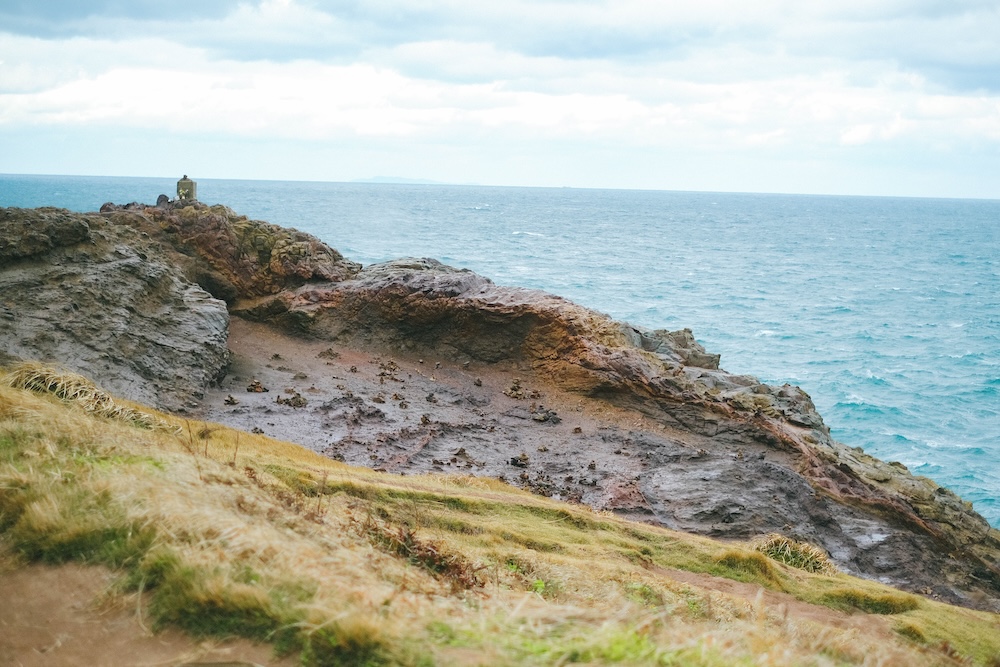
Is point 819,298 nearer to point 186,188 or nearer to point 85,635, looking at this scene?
point 186,188

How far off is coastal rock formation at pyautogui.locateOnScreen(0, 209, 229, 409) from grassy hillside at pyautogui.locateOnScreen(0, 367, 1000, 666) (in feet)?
10.9

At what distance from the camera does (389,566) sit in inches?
236

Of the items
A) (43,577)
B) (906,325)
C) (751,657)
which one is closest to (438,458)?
(43,577)

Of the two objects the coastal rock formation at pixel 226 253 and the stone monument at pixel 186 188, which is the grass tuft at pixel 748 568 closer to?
the coastal rock formation at pixel 226 253

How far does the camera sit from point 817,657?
4.91 meters

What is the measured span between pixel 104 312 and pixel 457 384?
6951 mm

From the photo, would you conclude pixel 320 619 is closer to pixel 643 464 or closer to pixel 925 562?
pixel 643 464

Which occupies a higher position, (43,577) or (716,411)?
(43,577)

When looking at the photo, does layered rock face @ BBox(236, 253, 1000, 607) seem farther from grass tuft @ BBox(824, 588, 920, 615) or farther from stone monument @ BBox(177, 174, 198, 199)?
stone monument @ BBox(177, 174, 198, 199)

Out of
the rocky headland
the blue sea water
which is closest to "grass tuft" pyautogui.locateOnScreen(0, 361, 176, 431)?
the rocky headland

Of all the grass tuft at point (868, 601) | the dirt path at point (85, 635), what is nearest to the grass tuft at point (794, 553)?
Result: the grass tuft at point (868, 601)

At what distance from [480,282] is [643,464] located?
23.1 feet

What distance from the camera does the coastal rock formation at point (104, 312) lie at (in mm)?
14398

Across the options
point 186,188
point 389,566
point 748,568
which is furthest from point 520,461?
point 186,188
